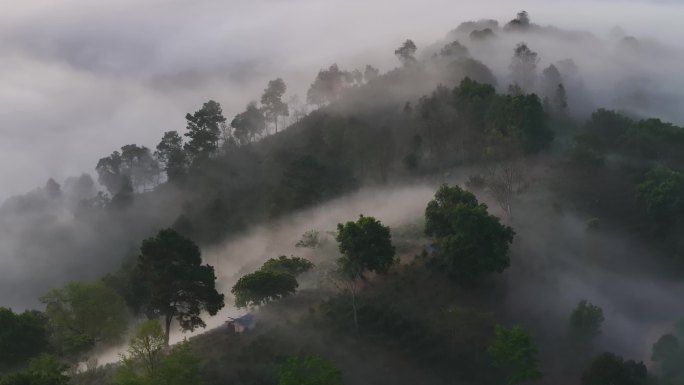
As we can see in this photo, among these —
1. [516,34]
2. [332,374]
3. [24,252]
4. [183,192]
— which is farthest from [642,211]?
[24,252]

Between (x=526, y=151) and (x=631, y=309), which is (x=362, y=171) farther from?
(x=631, y=309)

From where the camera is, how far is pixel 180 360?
139 feet

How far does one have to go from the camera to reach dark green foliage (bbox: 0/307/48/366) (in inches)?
2114

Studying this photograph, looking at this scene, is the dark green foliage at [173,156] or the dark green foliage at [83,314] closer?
the dark green foliage at [83,314]

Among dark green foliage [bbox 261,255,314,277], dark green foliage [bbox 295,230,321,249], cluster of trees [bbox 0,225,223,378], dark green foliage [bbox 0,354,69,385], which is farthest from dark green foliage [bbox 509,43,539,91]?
dark green foliage [bbox 0,354,69,385]

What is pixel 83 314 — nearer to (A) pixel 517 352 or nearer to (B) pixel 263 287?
(B) pixel 263 287

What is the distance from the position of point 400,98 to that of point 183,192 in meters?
46.5

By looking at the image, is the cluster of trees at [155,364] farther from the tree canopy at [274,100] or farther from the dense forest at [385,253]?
the tree canopy at [274,100]

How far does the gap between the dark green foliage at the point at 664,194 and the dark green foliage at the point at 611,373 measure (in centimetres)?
2675

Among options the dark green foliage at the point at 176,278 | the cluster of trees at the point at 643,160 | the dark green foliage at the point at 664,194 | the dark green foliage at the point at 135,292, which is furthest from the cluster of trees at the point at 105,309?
the cluster of trees at the point at 643,160

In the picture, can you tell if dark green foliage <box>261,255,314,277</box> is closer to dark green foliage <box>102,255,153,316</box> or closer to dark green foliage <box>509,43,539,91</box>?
dark green foliage <box>102,255,153,316</box>

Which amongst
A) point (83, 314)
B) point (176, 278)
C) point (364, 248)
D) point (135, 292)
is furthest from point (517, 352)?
point (135, 292)

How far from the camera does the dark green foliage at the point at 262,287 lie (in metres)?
62.9

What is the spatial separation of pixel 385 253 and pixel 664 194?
3402 cm
